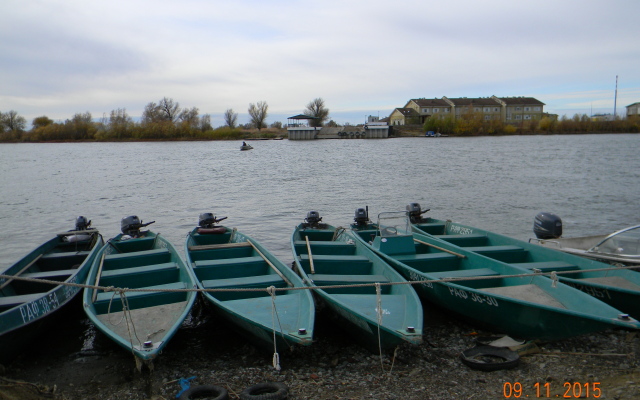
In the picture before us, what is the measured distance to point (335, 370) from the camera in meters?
7.13

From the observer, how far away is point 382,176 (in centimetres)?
3956

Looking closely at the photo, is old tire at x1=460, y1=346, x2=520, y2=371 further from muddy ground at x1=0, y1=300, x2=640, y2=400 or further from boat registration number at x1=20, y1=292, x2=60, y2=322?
boat registration number at x1=20, y1=292, x2=60, y2=322

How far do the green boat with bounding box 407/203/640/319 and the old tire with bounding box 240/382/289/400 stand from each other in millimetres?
5196

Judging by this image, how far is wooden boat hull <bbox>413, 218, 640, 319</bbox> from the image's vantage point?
26.1 ft

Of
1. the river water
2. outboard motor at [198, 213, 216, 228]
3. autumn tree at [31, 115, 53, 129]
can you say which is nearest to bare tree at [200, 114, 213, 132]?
autumn tree at [31, 115, 53, 129]

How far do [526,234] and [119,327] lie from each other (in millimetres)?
16008

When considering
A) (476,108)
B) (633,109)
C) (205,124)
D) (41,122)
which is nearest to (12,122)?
(41,122)

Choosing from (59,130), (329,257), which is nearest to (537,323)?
(329,257)

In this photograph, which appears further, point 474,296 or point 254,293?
point 254,293

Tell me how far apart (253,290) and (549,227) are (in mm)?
8192

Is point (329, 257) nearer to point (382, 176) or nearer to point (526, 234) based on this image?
point (526, 234)

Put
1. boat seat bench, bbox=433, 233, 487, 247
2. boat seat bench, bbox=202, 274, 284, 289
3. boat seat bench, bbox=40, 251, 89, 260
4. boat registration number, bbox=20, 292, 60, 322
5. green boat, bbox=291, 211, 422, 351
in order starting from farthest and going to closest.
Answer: boat seat bench, bbox=433, 233, 487, 247
boat seat bench, bbox=40, 251, 89, 260
boat seat bench, bbox=202, 274, 284, 289
boat registration number, bbox=20, 292, 60, 322
green boat, bbox=291, 211, 422, 351

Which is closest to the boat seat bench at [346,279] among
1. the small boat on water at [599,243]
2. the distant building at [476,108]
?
the small boat on water at [599,243]

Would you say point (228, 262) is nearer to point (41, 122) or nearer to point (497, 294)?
point (497, 294)
